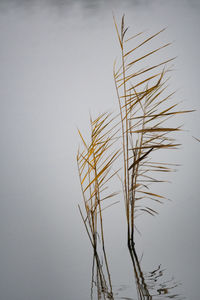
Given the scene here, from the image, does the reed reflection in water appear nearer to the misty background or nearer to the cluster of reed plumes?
the cluster of reed plumes

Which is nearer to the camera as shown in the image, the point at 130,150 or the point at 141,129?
the point at 141,129

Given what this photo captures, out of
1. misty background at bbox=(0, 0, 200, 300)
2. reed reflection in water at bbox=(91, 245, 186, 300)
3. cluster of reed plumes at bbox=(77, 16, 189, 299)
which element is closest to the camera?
reed reflection in water at bbox=(91, 245, 186, 300)

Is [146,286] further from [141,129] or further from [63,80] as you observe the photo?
[63,80]

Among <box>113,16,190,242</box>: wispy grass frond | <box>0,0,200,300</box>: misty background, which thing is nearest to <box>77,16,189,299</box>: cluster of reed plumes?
<box>113,16,190,242</box>: wispy grass frond

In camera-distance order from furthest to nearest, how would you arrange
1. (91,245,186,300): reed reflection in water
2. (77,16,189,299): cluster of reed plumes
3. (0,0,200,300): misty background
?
(0,0,200,300): misty background, (77,16,189,299): cluster of reed plumes, (91,245,186,300): reed reflection in water

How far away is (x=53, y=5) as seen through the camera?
12.8 ft

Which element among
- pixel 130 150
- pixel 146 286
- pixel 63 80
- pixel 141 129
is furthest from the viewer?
pixel 63 80

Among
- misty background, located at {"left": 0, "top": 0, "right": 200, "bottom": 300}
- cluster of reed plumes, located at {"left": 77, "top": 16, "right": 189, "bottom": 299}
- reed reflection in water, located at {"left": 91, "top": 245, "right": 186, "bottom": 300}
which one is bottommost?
reed reflection in water, located at {"left": 91, "top": 245, "right": 186, "bottom": 300}

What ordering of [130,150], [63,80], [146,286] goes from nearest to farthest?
[146,286]
[130,150]
[63,80]

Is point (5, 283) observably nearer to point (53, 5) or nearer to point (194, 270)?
point (194, 270)

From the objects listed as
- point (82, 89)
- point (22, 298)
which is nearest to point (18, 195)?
point (82, 89)

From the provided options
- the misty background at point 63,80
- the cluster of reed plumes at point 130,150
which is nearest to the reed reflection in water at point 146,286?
the cluster of reed plumes at point 130,150

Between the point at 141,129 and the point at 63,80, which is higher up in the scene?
the point at 63,80

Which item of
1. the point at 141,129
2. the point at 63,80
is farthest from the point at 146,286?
the point at 63,80
